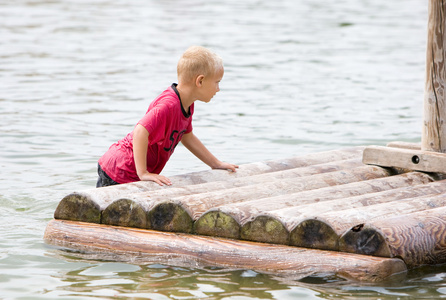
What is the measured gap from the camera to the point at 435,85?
21.4ft

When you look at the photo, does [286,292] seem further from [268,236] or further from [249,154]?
[249,154]

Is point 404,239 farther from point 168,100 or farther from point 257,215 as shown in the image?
point 168,100

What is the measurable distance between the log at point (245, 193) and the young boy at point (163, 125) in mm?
475

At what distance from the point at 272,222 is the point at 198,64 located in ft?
4.70

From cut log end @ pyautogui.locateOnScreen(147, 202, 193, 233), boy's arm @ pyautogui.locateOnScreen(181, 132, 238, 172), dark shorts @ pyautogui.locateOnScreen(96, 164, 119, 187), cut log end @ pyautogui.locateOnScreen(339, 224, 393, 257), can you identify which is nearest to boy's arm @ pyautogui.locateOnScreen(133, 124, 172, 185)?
dark shorts @ pyautogui.locateOnScreen(96, 164, 119, 187)

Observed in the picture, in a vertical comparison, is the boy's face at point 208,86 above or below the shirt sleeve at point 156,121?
above

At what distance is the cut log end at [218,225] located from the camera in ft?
17.7

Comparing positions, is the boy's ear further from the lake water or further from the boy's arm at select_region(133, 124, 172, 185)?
the lake water

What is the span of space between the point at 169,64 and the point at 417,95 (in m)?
5.51

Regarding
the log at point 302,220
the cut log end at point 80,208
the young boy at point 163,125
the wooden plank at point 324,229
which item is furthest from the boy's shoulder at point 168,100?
the wooden plank at point 324,229

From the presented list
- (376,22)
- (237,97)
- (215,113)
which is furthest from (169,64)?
(376,22)

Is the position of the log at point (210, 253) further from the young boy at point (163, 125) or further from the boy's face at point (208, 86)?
the boy's face at point (208, 86)

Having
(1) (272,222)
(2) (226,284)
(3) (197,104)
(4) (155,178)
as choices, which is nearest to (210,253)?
(2) (226,284)

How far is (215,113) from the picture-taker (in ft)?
41.8
